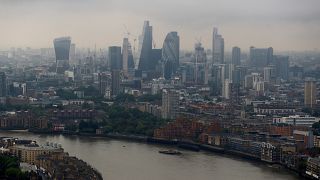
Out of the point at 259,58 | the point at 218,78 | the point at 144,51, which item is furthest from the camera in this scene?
the point at 144,51

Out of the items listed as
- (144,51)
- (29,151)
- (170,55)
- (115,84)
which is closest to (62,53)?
(144,51)

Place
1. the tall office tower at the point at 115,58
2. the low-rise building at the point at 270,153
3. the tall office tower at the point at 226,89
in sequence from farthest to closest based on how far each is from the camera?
the tall office tower at the point at 115,58 < the tall office tower at the point at 226,89 < the low-rise building at the point at 270,153

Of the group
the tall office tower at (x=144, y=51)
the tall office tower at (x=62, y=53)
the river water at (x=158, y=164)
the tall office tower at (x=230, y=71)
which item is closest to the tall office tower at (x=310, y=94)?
the tall office tower at (x=230, y=71)

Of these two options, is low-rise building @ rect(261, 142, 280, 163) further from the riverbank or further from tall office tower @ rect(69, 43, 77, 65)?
tall office tower @ rect(69, 43, 77, 65)

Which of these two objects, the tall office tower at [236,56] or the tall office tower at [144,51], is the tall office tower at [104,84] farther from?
the tall office tower at [144,51]

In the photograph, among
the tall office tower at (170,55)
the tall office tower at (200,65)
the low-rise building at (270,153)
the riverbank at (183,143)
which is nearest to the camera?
the low-rise building at (270,153)

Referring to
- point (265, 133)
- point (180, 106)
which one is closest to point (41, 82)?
point (180, 106)

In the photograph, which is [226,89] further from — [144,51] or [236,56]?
[144,51]
